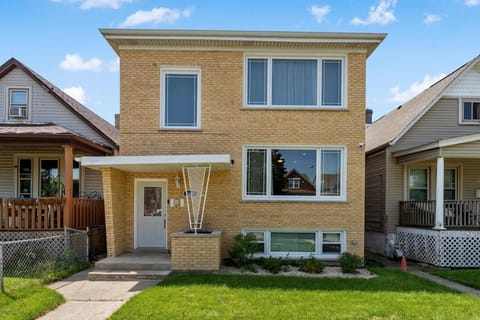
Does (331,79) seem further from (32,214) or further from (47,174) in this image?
(47,174)

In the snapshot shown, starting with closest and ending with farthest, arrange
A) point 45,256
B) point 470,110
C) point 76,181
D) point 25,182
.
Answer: point 45,256, point 470,110, point 25,182, point 76,181

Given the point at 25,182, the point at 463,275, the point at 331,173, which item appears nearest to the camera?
the point at 463,275

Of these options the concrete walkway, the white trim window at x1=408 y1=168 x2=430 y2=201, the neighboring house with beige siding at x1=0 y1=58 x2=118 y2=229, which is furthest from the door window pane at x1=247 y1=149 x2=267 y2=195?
the white trim window at x1=408 y1=168 x2=430 y2=201

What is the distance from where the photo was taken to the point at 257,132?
12.8m

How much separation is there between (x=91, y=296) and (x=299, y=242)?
252 inches

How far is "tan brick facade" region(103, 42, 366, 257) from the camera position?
41.5 feet

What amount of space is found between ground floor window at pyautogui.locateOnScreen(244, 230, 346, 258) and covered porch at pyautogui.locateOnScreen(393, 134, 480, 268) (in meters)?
3.20

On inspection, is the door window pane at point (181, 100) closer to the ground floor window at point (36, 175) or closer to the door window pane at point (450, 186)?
the ground floor window at point (36, 175)

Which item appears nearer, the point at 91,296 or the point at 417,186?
the point at 91,296

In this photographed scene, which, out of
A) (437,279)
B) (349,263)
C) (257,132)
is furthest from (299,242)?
(437,279)

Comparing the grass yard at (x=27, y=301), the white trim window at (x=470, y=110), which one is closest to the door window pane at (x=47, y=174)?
the grass yard at (x=27, y=301)

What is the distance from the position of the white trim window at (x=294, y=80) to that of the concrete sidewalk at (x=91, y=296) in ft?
21.3

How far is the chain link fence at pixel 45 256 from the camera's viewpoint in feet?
34.7

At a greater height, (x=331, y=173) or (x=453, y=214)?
(x=331, y=173)
